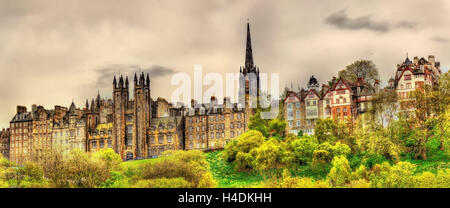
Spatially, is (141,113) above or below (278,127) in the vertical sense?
above

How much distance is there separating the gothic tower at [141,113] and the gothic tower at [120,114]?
2.70 ft

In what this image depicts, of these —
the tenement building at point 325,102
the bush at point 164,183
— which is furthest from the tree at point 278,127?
the bush at point 164,183

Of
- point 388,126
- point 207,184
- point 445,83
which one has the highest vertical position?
point 445,83

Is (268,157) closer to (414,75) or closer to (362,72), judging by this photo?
(414,75)

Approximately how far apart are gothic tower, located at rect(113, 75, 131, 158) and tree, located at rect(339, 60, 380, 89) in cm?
1579

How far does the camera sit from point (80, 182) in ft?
77.4

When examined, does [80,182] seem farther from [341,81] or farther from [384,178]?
[341,81]

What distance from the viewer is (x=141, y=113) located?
36750 millimetres

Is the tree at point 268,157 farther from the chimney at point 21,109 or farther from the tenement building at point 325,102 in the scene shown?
the chimney at point 21,109

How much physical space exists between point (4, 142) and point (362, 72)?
2598 centimetres

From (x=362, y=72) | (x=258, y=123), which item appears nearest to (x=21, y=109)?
(x=258, y=123)

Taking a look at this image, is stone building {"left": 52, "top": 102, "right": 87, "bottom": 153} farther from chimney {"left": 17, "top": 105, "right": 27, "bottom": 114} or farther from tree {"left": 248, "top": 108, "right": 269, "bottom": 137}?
tree {"left": 248, "top": 108, "right": 269, "bottom": 137}
